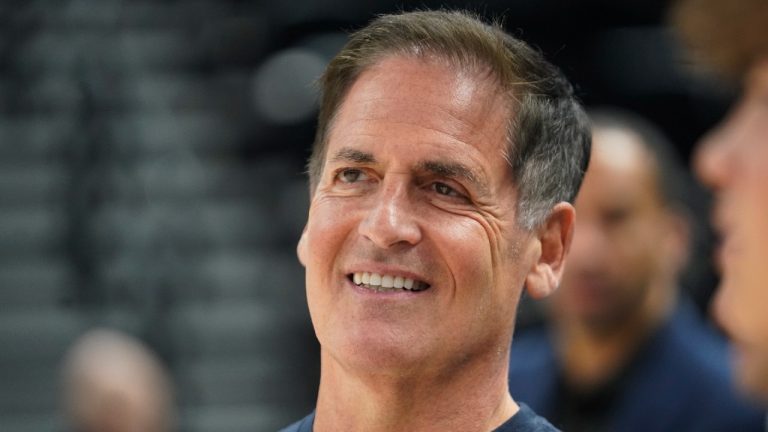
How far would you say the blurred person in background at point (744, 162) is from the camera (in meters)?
1.30

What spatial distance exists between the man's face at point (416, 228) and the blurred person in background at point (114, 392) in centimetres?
326

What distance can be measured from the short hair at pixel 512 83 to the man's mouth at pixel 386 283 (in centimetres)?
26

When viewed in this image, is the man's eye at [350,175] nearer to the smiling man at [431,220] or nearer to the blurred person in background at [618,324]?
the smiling man at [431,220]

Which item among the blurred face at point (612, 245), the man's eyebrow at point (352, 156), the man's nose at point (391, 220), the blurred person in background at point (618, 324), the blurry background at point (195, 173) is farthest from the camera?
the blurry background at point (195, 173)

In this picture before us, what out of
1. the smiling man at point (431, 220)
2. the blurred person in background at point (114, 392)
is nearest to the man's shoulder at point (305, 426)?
the smiling man at point (431, 220)

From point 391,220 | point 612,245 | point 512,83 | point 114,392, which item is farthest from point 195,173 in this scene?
point 391,220

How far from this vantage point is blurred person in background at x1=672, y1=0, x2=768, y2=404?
4.26 feet

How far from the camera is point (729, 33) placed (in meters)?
1.33

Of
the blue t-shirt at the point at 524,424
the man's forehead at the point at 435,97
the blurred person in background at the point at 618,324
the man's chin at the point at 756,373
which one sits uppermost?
the man's chin at the point at 756,373

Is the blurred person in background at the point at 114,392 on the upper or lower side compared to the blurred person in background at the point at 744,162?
lower

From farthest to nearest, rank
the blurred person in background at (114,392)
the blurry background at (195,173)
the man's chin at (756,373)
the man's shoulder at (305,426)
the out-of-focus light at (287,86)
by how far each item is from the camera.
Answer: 1. the out-of-focus light at (287,86)
2. the blurry background at (195,173)
3. the blurred person in background at (114,392)
4. the man's shoulder at (305,426)
5. the man's chin at (756,373)

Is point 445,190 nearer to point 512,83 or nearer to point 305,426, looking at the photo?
point 512,83

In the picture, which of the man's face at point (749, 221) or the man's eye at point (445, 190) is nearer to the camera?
the man's face at point (749, 221)

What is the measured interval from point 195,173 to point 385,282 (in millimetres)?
6935
